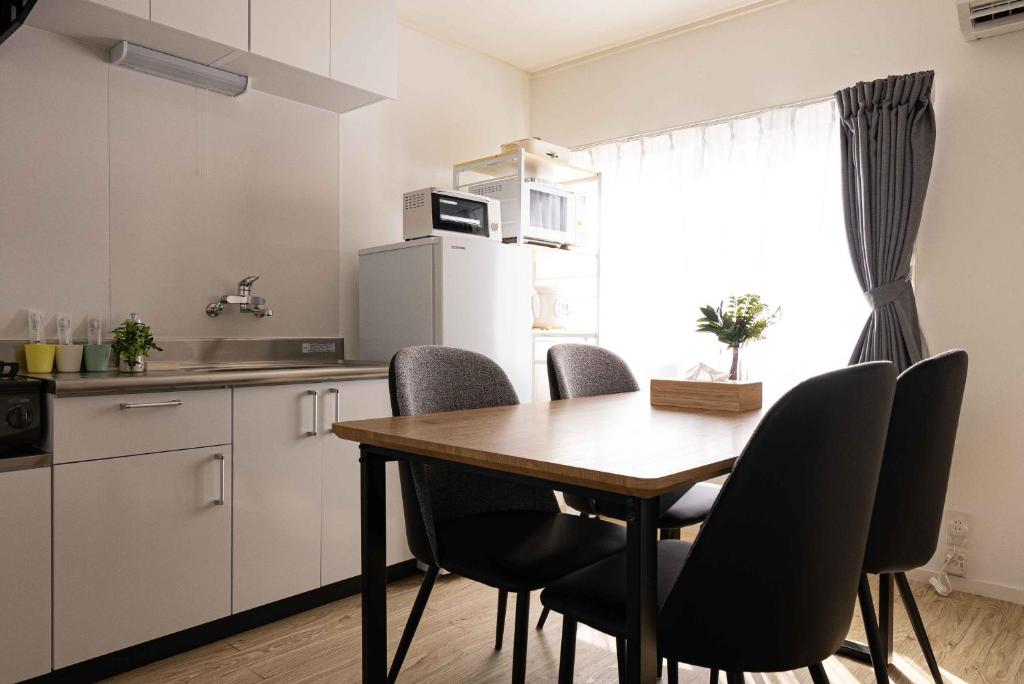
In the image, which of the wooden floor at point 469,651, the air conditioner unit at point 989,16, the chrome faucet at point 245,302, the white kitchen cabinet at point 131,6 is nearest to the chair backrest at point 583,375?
the wooden floor at point 469,651

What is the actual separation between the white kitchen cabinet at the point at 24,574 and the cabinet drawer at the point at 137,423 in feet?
0.35

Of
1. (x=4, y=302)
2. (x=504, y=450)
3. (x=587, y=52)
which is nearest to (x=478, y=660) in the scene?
(x=504, y=450)

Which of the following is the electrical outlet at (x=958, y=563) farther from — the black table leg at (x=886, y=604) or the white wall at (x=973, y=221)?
the black table leg at (x=886, y=604)

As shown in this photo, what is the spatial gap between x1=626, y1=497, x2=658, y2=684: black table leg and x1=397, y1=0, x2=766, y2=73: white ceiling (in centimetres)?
314

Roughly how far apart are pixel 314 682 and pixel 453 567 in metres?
0.81

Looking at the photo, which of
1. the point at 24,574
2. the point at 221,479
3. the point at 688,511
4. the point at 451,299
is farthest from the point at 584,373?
the point at 24,574

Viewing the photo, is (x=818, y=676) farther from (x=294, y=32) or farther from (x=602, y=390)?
(x=294, y=32)

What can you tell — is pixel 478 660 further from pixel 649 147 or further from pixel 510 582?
pixel 649 147

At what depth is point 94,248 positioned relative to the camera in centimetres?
261

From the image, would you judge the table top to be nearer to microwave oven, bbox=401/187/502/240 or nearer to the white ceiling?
microwave oven, bbox=401/187/502/240

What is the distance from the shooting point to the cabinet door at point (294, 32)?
8.75ft

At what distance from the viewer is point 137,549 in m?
2.13

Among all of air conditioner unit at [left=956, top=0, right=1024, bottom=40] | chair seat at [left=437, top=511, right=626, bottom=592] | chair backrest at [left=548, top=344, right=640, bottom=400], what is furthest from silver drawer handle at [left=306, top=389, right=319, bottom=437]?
air conditioner unit at [left=956, top=0, right=1024, bottom=40]

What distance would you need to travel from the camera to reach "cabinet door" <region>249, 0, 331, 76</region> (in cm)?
267
